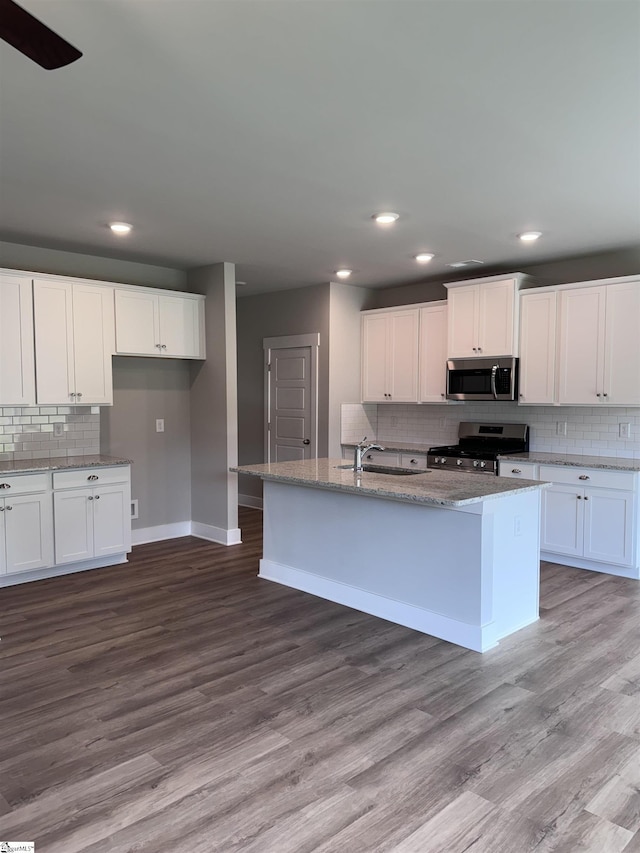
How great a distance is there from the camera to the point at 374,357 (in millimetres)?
6844

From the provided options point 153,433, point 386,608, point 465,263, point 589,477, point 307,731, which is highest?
point 465,263

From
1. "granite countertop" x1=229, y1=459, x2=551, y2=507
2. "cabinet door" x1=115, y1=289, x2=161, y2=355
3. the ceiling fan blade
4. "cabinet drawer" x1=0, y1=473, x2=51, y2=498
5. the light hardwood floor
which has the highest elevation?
the ceiling fan blade

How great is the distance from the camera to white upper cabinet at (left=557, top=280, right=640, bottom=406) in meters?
4.86

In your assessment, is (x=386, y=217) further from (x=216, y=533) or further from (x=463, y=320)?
(x=216, y=533)

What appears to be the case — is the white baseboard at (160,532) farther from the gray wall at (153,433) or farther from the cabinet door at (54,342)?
the cabinet door at (54,342)

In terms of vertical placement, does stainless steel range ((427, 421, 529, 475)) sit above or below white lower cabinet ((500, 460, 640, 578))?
above

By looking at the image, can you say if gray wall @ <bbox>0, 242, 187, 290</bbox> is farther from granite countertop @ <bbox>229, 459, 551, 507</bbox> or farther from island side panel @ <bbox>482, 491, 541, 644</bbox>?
island side panel @ <bbox>482, 491, 541, 644</bbox>

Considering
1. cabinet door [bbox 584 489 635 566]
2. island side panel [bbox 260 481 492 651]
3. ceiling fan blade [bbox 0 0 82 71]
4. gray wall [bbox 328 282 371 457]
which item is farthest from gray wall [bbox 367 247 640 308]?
ceiling fan blade [bbox 0 0 82 71]

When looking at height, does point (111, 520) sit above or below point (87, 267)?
below

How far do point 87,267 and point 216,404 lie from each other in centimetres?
166

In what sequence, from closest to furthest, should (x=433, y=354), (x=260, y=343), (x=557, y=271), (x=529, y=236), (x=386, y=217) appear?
(x=386, y=217) < (x=529, y=236) < (x=557, y=271) < (x=433, y=354) < (x=260, y=343)

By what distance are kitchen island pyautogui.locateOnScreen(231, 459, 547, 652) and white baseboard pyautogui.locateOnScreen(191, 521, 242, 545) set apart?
1.38m

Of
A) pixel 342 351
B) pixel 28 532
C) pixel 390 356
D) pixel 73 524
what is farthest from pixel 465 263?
pixel 28 532

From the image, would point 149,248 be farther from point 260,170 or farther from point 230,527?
point 230,527
